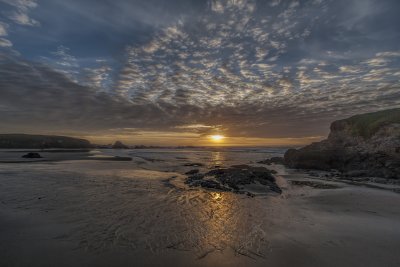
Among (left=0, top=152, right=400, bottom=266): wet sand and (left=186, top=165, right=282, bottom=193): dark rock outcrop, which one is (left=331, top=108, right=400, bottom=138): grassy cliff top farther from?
(left=186, top=165, right=282, bottom=193): dark rock outcrop

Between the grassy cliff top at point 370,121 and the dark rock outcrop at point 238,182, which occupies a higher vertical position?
the grassy cliff top at point 370,121

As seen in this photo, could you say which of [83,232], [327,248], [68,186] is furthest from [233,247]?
[68,186]

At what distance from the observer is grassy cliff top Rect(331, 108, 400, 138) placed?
1213 inches

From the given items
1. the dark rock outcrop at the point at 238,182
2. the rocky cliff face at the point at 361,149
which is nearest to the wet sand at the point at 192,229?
the dark rock outcrop at the point at 238,182

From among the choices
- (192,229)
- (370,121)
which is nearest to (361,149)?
(370,121)

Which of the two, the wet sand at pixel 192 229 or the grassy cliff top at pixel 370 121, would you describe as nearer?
the wet sand at pixel 192 229

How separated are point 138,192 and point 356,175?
73.0ft

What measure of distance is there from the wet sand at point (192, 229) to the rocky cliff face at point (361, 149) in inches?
468

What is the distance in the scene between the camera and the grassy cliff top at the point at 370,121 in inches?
1213

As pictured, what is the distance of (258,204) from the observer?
521 inches

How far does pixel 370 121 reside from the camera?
33.9 metres

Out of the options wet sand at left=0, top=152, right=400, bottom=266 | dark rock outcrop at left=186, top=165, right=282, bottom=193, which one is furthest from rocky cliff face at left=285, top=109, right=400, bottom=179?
dark rock outcrop at left=186, top=165, right=282, bottom=193

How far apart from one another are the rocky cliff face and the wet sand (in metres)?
11.9

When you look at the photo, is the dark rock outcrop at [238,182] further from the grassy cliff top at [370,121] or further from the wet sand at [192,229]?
the grassy cliff top at [370,121]
